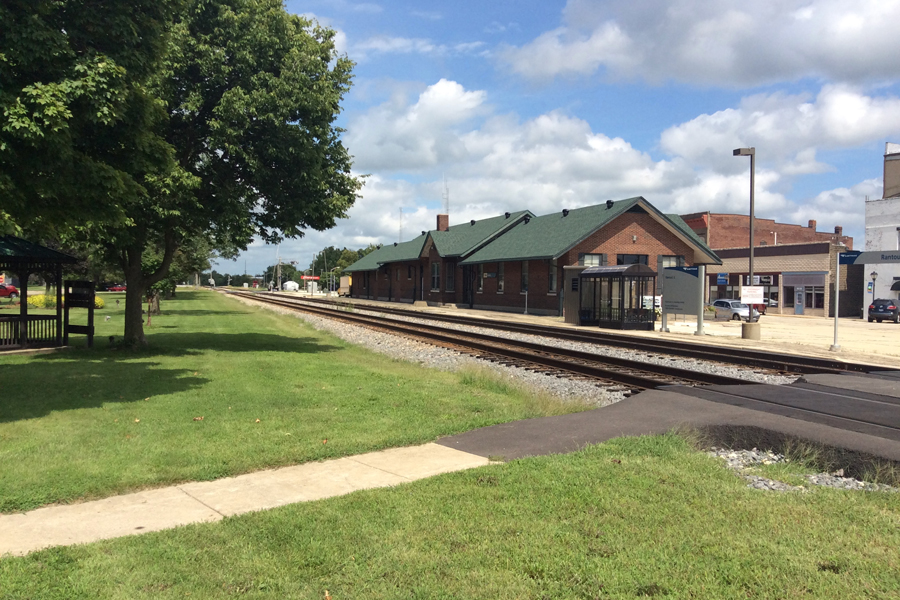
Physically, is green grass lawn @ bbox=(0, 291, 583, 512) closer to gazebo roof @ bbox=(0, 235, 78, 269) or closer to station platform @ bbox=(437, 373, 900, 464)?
station platform @ bbox=(437, 373, 900, 464)

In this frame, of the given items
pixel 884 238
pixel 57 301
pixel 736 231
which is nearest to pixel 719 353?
pixel 57 301

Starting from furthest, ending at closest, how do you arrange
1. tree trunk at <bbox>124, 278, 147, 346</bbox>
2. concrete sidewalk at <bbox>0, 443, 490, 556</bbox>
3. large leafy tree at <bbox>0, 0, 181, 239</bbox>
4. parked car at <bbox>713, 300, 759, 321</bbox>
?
1. parked car at <bbox>713, 300, 759, 321</bbox>
2. tree trunk at <bbox>124, 278, 147, 346</bbox>
3. large leafy tree at <bbox>0, 0, 181, 239</bbox>
4. concrete sidewalk at <bbox>0, 443, 490, 556</bbox>

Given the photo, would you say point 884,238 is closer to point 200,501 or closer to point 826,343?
point 826,343

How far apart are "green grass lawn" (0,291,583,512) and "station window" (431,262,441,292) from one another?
131 ft

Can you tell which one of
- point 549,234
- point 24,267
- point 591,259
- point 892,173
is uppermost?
point 892,173

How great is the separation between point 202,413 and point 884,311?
45.8 m

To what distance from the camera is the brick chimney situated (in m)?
54.8

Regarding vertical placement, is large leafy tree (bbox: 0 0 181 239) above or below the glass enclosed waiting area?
above

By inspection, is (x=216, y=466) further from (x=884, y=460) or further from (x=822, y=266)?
(x=822, y=266)

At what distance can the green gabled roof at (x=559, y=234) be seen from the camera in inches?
1547

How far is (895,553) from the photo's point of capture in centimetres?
442

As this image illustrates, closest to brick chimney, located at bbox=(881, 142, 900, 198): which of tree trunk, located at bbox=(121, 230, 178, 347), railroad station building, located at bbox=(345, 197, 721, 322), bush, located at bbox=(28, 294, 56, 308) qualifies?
railroad station building, located at bbox=(345, 197, 721, 322)

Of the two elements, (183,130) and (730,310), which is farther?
(730,310)

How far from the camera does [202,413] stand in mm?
9133
